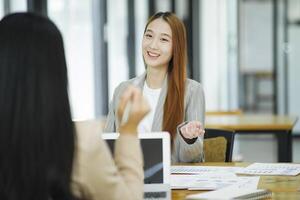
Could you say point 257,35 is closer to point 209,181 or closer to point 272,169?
point 272,169

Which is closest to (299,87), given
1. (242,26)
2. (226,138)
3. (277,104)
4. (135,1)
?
(277,104)

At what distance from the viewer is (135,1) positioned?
7820mm

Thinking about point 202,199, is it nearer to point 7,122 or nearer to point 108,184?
point 108,184

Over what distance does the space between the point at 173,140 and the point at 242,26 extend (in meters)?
7.76

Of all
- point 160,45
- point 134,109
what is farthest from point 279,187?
point 160,45

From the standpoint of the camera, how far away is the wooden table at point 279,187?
2174 millimetres

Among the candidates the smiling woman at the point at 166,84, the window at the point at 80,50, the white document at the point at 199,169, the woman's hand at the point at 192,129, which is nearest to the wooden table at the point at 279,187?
the white document at the point at 199,169

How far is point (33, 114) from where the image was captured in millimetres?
1452

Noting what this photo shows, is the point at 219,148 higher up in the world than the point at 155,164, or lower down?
lower down

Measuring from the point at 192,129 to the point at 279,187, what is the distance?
19.1 inches

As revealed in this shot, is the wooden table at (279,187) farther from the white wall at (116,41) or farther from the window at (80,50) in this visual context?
the white wall at (116,41)

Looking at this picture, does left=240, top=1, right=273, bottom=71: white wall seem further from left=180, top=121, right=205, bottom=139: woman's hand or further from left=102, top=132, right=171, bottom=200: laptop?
left=102, top=132, right=171, bottom=200: laptop

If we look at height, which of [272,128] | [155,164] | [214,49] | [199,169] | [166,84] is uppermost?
[214,49]

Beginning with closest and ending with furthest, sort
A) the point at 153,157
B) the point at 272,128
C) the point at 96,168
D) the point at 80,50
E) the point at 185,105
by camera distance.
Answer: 1. the point at 96,168
2. the point at 153,157
3. the point at 185,105
4. the point at 272,128
5. the point at 80,50
